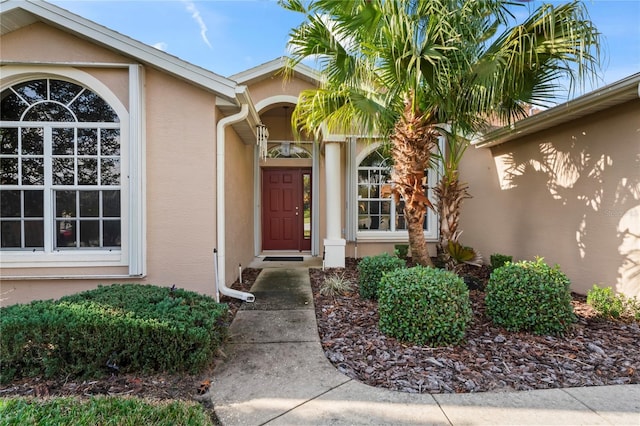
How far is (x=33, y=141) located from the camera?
4.55m

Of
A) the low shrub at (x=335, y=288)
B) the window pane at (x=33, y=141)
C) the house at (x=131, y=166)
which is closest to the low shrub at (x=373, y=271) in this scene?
the low shrub at (x=335, y=288)

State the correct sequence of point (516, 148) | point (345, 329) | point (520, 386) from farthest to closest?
point (516, 148)
point (345, 329)
point (520, 386)

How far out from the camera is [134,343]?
2.69m

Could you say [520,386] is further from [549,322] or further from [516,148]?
[516,148]

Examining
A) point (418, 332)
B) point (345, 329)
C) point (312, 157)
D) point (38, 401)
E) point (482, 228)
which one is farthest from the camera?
point (312, 157)

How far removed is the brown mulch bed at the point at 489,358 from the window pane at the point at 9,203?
191 inches

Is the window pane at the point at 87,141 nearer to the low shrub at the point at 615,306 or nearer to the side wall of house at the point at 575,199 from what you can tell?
the low shrub at the point at 615,306

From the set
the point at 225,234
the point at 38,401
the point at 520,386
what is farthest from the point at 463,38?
the point at 38,401

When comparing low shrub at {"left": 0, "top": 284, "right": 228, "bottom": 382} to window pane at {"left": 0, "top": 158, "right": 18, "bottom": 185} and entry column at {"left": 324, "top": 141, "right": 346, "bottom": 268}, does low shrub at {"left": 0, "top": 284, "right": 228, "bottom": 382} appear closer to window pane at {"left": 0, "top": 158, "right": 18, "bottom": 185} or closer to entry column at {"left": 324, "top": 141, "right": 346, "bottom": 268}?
window pane at {"left": 0, "top": 158, "right": 18, "bottom": 185}

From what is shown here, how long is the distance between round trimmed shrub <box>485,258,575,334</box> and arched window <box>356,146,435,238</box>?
430cm

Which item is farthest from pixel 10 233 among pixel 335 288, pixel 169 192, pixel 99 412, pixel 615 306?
pixel 615 306

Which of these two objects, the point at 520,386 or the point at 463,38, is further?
the point at 463,38

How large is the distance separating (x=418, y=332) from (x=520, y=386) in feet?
3.14

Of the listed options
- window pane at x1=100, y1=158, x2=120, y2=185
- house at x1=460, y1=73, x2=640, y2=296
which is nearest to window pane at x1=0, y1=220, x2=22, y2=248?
window pane at x1=100, y1=158, x2=120, y2=185
